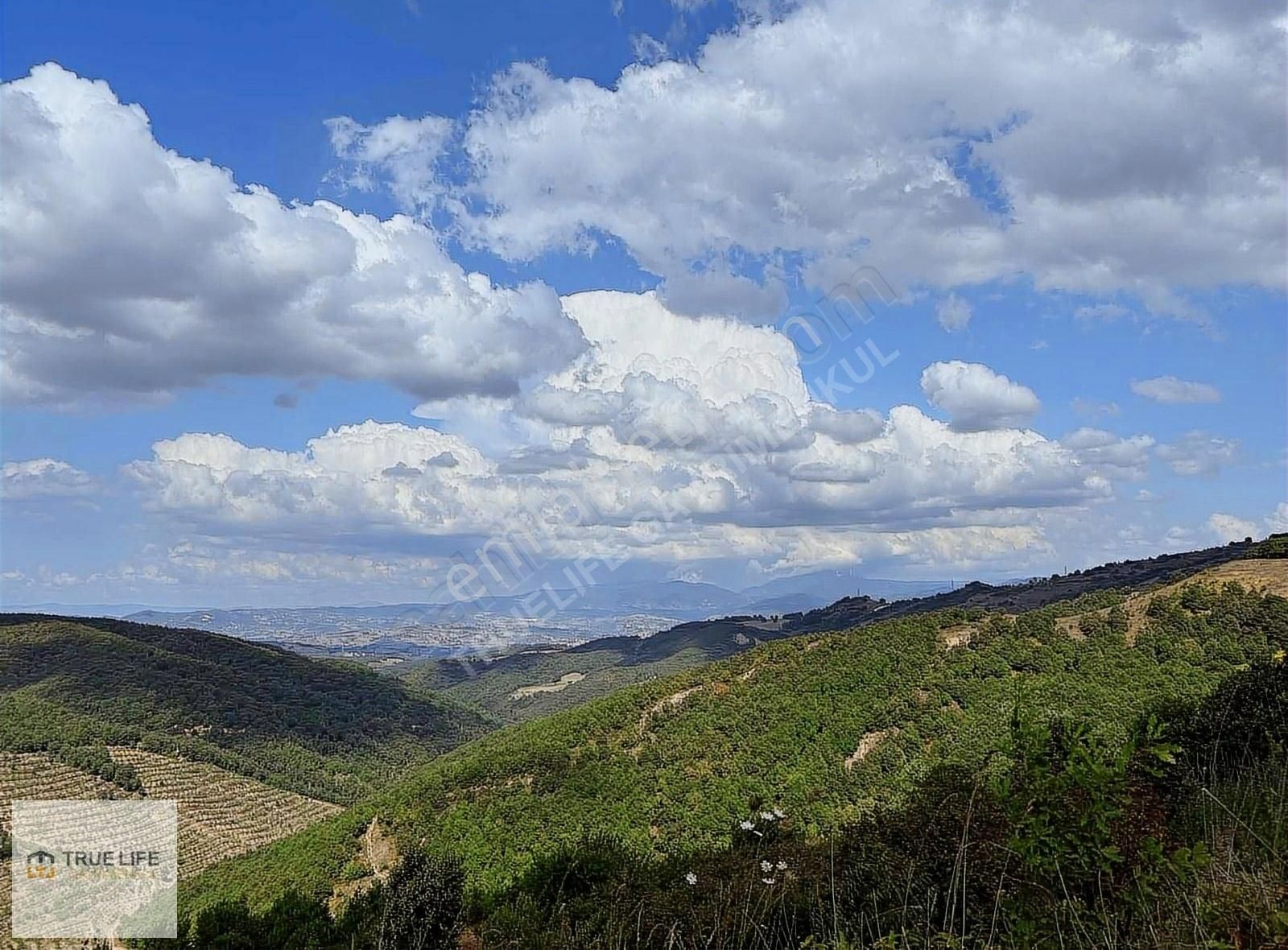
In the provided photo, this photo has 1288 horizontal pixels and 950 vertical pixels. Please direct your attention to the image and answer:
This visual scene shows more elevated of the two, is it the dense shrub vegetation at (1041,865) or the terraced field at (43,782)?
the dense shrub vegetation at (1041,865)

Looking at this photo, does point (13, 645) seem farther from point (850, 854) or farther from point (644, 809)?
point (850, 854)

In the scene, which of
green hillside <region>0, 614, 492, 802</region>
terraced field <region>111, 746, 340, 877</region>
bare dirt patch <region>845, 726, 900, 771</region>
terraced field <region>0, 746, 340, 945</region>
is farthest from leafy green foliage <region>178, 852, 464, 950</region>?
green hillside <region>0, 614, 492, 802</region>

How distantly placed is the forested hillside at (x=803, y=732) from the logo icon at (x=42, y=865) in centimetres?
1526

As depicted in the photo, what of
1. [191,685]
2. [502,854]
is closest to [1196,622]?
[502,854]

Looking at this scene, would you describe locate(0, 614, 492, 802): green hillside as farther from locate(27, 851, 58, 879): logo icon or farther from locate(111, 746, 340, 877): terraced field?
locate(27, 851, 58, 879): logo icon

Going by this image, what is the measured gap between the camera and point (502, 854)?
1357 inches

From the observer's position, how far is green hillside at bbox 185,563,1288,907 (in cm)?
3042

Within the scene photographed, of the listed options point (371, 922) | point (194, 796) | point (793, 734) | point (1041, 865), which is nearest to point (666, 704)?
point (793, 734)

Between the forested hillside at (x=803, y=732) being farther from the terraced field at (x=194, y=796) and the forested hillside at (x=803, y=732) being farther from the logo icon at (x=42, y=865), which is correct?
the terraced field at (x=194, y=796)

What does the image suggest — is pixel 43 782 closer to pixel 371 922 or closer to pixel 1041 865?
pixel 371 922

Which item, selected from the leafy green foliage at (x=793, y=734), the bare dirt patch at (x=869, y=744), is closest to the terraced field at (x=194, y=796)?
the leafy green foliage at (x=793, y=734)

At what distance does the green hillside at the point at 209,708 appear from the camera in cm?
9712

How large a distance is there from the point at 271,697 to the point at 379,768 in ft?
100

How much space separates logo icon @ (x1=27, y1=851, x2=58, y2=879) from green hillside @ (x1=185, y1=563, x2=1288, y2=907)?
1644cm
